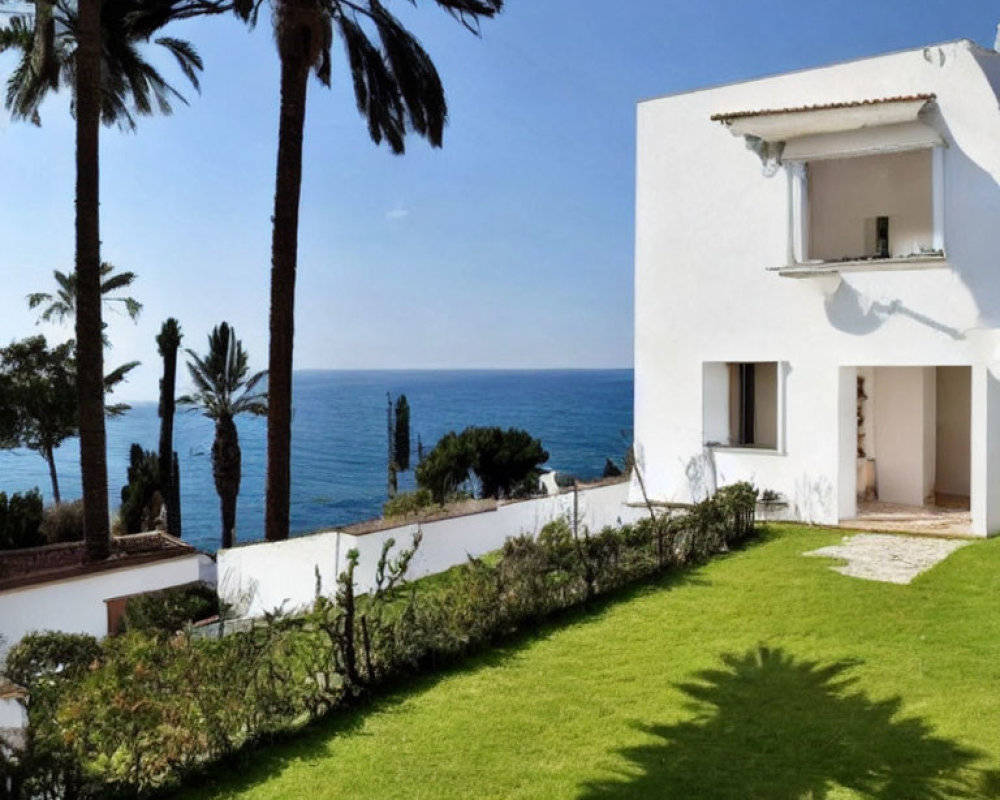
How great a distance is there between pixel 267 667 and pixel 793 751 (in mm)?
A: 3685

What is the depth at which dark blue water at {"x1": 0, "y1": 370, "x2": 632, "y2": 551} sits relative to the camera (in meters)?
68.3

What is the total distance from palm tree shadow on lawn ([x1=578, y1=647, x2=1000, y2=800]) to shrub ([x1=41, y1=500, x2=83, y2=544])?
72.1 feet

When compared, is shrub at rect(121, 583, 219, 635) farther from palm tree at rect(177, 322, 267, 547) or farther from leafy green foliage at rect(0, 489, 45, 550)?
palm tree at rect(177, 322, 267, 547)

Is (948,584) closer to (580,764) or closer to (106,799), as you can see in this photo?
(580,764)

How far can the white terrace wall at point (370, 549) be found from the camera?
466 inches

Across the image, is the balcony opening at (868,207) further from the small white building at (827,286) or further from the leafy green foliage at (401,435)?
the leafy green foliage at (401,435)

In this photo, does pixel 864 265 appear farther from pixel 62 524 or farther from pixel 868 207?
pixel 62 524

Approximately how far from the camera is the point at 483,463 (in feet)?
99.0

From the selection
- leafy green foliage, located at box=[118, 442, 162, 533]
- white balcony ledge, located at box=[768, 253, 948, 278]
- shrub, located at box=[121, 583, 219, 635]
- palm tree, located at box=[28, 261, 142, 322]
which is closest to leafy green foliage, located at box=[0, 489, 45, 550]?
leafy green foliage, located at box=[118, 442, 162, 533]

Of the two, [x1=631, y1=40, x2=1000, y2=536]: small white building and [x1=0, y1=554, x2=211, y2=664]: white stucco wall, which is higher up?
[x1=631, y1=40, x2=1000, y2=536]: small white building

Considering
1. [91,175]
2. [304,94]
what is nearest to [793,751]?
[304,94]

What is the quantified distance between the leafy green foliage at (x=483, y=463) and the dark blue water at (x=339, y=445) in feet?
26.8

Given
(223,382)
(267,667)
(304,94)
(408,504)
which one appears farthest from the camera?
(223,382)

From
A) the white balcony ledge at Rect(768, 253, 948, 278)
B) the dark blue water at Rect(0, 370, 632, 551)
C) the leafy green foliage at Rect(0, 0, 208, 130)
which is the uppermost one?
the leafy green foliage at Rect(0, 0, 208, 130)
